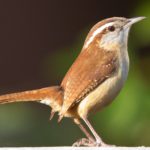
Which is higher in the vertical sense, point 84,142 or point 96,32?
point 96,32

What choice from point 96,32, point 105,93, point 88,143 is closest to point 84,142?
point 88,143

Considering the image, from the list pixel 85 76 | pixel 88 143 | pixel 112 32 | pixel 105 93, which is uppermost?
pixel 112 32

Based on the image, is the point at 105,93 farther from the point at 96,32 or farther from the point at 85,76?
the point at 96,32

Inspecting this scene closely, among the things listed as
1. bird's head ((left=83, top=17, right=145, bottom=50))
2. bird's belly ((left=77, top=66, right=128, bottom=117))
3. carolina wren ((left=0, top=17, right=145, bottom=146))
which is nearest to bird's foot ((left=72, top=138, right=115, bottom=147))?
carolina wren ((left=0, top=17, right=145, bottom=146))

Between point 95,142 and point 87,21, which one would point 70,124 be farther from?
point 87,21

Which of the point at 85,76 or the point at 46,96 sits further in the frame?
the point at 46,96

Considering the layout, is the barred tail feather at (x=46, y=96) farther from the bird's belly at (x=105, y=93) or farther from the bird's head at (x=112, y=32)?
the bird's head at (x=112, y=32)

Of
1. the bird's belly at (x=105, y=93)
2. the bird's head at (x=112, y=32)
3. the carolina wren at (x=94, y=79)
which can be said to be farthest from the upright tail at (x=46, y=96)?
the bird's head at (x=112, y=32)
